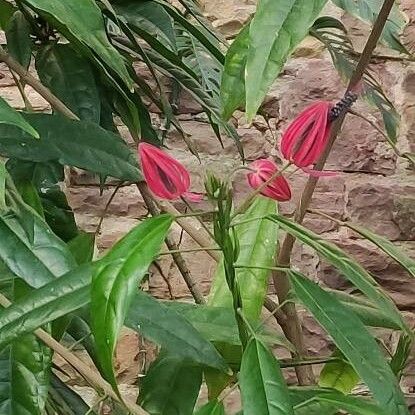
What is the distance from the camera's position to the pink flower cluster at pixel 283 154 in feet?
1.80

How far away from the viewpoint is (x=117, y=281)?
19.0 inches

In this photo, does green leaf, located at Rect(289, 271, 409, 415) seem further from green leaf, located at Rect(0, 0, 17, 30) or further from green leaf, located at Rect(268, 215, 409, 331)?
green leaf, located at Rect(0, 0, 17, 30)

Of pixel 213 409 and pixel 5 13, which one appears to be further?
pixel 5 13

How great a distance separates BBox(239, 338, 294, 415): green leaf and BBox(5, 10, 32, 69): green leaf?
0.42 m

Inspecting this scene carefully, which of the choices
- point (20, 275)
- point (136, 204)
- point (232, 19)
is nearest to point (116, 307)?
point (20, 275)

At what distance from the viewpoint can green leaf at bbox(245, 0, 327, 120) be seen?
0.46 metres

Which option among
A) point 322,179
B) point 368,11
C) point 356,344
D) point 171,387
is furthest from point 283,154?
point 322,179

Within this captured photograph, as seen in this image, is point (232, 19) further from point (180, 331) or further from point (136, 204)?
point (180, 331)

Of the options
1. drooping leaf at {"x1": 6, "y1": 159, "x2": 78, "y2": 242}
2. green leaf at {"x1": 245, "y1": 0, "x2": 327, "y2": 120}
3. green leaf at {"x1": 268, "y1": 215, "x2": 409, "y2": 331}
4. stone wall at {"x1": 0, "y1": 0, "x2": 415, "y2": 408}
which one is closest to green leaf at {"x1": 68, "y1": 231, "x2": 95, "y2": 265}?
drooping leaf at {"x1": 6, "y1": 159, "x2": 78, "y2": 242}

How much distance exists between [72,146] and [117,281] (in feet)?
0.79

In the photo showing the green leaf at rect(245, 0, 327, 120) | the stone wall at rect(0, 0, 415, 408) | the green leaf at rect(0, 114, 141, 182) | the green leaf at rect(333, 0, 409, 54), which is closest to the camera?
the green leaf at rect(245, 0, 327, 120)

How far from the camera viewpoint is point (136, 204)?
1.39 m

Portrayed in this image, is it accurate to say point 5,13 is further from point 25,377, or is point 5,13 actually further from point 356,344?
point 356,344

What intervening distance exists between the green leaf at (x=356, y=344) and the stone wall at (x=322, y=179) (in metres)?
0.77
